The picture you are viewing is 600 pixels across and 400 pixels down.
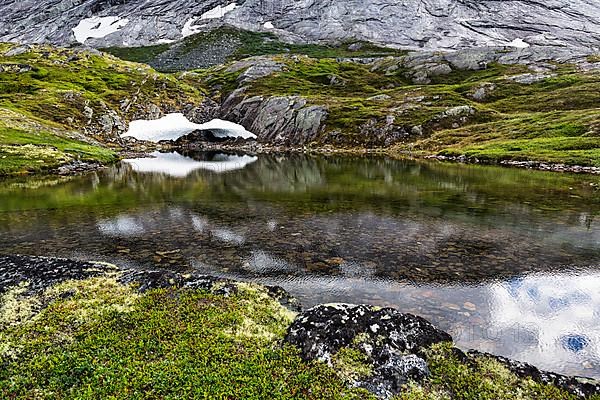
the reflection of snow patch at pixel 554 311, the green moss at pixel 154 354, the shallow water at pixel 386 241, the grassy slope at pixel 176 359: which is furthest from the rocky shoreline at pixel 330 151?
the green moss at pixel 154 354

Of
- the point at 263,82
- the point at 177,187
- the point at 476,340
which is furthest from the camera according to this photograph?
the point at 263,82

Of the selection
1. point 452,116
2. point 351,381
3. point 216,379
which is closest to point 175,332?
point 216,379

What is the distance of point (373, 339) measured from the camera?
13.8 m

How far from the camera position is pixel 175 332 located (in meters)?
14.3

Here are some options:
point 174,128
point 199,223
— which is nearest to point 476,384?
point 199,223

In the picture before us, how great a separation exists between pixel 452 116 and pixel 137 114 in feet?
369

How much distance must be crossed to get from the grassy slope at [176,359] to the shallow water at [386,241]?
12.5 feet

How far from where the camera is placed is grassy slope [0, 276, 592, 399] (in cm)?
1145

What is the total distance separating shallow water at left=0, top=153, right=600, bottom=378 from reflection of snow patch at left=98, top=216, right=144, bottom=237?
0.29 ft

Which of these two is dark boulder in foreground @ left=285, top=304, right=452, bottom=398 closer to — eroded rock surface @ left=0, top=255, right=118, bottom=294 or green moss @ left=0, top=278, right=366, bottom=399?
green moss @ left=0, top=278, right=366, bottom=399

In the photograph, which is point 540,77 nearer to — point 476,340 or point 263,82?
point 263,82

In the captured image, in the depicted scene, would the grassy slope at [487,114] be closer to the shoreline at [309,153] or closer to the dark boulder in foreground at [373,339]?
the shoreline at [309,153]

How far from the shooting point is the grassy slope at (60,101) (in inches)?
3024

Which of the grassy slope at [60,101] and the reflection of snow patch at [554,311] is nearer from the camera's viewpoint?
the reflection of snow patch at [554,311]
